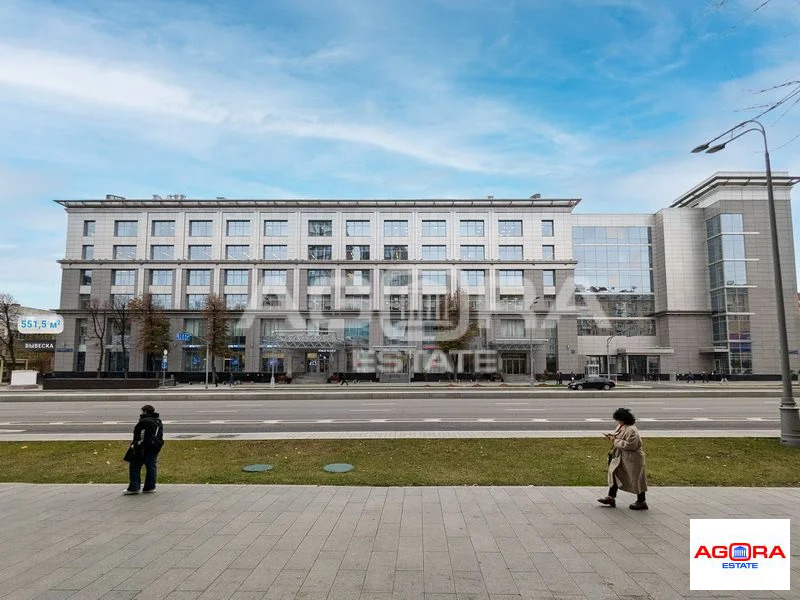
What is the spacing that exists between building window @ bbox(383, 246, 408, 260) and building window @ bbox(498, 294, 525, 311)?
12906 mm

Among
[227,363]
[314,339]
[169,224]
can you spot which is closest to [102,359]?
[227,363]

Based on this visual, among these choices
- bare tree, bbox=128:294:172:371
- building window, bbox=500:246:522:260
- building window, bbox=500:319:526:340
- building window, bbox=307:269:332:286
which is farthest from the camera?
building window, bbox=500:246:522:260

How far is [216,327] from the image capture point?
5359 centimetres

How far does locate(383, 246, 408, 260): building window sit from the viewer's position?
58.8 metres

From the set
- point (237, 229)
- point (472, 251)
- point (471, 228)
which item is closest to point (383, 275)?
point (472, 251)

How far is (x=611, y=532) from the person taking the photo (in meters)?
6.33

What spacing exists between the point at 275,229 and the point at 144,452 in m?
53.5

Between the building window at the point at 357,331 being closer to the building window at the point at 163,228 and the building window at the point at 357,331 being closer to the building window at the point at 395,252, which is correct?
the building window at the point at 395,252

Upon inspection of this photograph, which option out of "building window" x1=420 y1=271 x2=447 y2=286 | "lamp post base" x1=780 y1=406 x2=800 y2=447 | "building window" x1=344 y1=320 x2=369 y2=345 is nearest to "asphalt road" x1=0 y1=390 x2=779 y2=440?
"lamp post base" x1=780 y1=406 x2=800 y2=447

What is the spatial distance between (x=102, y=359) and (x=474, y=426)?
174 ft

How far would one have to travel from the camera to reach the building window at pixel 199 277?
192 ft

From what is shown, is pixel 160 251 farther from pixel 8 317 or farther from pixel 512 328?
pixel 512 328

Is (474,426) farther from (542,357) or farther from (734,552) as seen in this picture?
(542,357)

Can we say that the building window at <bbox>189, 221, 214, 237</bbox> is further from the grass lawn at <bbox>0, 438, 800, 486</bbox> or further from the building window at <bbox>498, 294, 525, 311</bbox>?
the grass lawn at <bbox>0, 438, 800, 486</bbox>
